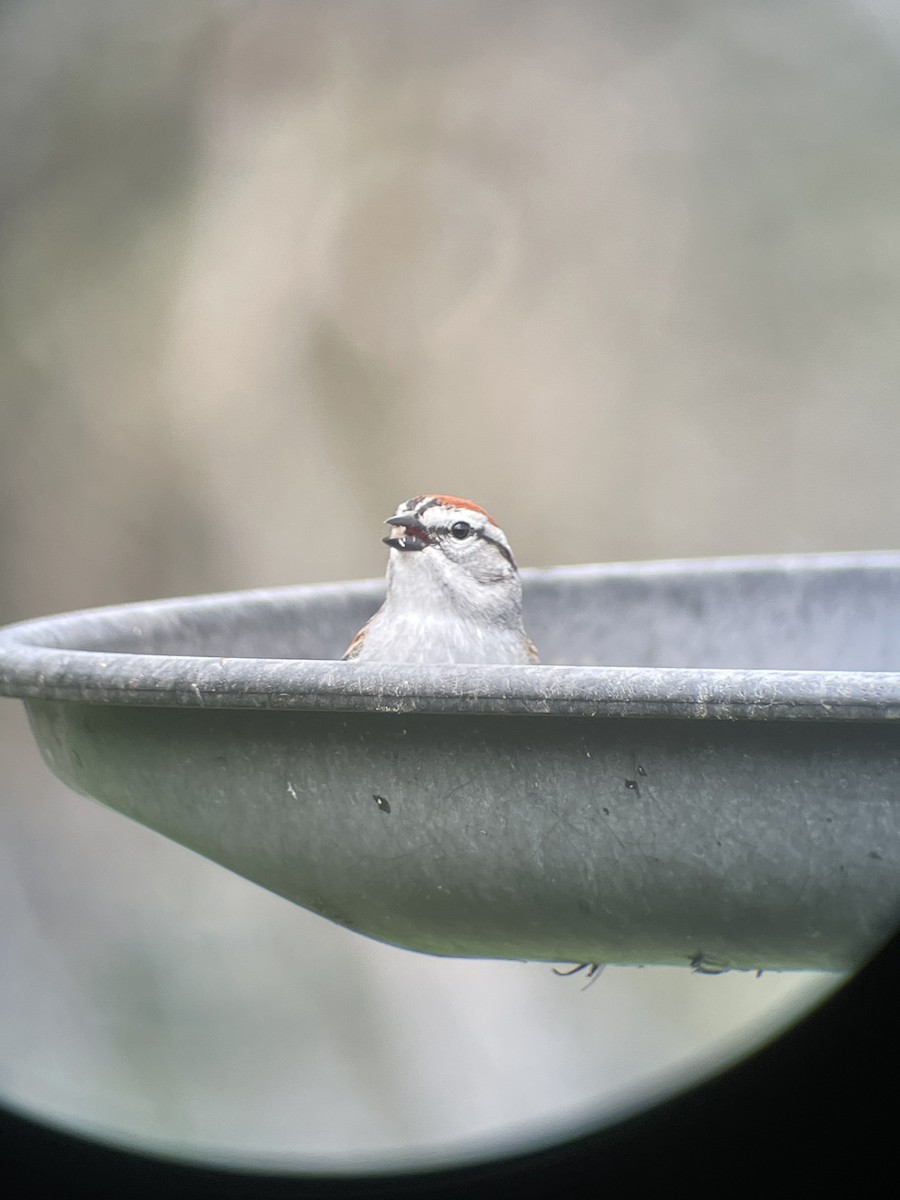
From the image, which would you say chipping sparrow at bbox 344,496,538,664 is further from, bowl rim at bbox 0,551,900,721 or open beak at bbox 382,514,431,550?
bowl rim at bbox 0,551,900,721

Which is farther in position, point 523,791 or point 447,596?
point 447,596

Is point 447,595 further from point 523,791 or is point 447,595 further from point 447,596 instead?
point 523,791

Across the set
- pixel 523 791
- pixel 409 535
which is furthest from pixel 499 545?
pixel 523 791

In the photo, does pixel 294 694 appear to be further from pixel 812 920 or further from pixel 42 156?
pixel 42 156

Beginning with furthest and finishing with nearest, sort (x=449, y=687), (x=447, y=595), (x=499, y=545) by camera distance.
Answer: (x=499, y=545)
(x=447, y=595)
(x=449, y=687)

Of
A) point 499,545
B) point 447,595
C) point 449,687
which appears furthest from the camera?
point 499,545

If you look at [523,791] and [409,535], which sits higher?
[409,535]

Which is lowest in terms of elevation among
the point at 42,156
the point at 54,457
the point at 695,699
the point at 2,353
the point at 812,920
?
the point at 812,920

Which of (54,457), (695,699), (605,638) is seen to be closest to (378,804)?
(695,699)
